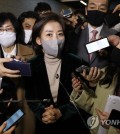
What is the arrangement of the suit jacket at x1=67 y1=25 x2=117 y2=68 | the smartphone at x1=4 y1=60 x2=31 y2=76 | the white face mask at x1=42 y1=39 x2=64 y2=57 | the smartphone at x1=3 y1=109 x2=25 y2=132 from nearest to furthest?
the smartphone at x1=3 y1=109 x2=25 y2=132, the smartphone at x1=4 y1=60 x2=31 y2=76, the white face mask at x1=42 y1=39 x2=64 y2=57, the suit jacket at x1=67 y1=25 x2=117 y2=68

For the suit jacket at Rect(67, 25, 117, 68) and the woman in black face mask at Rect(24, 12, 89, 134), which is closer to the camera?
the woman in black face mask at Rect(24, 12, 89, 134)

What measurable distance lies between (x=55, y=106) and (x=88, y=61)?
0.53 meters

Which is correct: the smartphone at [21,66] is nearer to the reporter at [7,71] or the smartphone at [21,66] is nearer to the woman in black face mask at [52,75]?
the reporter at [7,71]

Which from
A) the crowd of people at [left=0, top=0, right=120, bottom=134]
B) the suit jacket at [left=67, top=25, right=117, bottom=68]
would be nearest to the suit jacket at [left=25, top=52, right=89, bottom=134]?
the crowd of people at [left=0, top=0, right=120, bottom=134]

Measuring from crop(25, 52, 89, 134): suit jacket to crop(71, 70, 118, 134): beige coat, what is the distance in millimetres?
124

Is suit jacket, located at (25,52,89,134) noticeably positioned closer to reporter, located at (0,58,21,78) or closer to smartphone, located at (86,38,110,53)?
reporter, located at (0,58,21,78)

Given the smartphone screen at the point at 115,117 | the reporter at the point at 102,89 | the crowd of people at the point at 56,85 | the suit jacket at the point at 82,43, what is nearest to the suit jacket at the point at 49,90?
the crowd of people at the point at 56,85

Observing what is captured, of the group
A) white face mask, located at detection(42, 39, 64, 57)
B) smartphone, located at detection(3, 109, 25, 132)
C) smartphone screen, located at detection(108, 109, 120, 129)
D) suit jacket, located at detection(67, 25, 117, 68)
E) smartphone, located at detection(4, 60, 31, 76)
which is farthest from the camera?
suit jacket, located at detection(67, 25, 117, 68)

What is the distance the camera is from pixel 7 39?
215 centimetres

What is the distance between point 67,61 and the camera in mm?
1778

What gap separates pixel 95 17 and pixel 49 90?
32.1 inches

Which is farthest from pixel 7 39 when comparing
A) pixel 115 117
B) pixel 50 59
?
pixel 115 117

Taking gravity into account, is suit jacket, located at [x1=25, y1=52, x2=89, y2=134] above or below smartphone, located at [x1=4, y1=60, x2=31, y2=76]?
below

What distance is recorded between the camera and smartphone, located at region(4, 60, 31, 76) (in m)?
1.47
